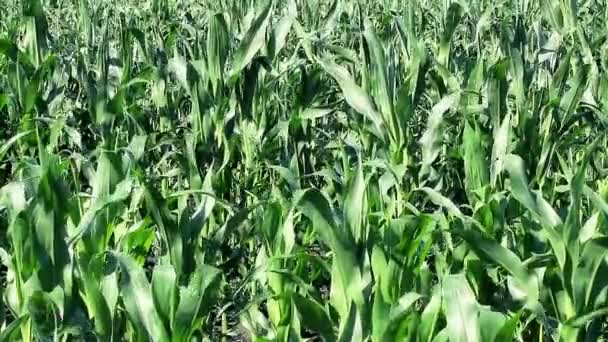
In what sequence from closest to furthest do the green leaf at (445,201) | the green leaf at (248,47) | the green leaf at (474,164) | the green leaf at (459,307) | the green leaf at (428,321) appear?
the green leaf at (459,307), the green leaf at (428,321), the green leaf at (445,201), the green leaf at (474,164), the green leaf at (248,47)

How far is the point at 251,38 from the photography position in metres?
3.36

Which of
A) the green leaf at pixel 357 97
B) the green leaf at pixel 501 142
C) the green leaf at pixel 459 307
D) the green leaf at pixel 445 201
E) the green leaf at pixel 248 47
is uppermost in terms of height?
the green leaf at pixel 248 47

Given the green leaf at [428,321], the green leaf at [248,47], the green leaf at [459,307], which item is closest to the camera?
Result: the green leaf at [459,307]

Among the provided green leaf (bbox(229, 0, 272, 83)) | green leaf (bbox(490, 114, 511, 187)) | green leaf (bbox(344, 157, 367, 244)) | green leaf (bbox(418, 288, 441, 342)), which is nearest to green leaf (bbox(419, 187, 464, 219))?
green leaf (bbox(344, 157, 367, 244))

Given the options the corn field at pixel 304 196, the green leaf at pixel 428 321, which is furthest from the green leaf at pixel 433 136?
the green leaf at pixel 428 321

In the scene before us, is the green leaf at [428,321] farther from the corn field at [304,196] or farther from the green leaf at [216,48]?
the green leaf at [216,48]

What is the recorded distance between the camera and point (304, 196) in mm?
2072

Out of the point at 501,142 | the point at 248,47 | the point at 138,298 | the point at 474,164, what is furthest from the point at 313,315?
the point at 248,47

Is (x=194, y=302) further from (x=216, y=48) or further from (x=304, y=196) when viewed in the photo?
(x=216, y=48)

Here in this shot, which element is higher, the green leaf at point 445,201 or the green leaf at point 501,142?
the green leaf at point 501,142

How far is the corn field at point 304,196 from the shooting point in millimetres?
2068

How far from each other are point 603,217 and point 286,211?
78 centimetres

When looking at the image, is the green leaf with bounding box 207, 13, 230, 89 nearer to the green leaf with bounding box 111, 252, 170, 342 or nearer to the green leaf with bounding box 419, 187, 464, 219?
the green leaf with bounding box 419, 187, 464, 219

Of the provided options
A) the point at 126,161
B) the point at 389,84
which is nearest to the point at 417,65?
the point at 389,84
